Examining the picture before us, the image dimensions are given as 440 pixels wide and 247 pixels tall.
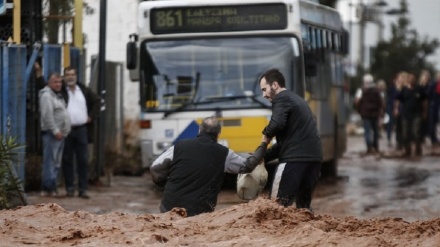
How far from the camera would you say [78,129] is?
21.3 meters

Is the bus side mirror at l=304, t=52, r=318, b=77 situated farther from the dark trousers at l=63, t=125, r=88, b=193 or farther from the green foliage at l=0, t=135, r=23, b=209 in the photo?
the green foliage at l=0, t=135, r=23, b=209

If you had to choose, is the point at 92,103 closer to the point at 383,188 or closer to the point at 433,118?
the point at 383,188

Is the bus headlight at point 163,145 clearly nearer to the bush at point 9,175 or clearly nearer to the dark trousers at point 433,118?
the bush at point 9,175

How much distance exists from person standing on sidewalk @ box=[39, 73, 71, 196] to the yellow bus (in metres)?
1.72

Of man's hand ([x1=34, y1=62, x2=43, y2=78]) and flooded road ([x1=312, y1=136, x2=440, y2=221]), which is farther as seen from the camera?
man's hand ([x1=34, y1=62, x2=43, y2=78])

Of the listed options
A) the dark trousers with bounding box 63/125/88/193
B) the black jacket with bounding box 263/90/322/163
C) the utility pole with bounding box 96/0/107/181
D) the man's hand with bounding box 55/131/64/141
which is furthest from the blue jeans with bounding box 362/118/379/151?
the black jacket with bounding box 263/90/322/163

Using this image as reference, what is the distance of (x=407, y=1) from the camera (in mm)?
62062

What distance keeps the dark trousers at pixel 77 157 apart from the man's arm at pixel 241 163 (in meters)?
8.20

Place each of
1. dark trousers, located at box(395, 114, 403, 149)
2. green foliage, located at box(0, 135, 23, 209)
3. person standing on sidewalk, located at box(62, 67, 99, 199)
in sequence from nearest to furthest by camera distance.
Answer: green foliage, located at box(0, 135, 23, 209) < person standing on sidewalk, located at box(62, 67, 99, 199) < dark trousers, located at box(395, 114, 403, 149)

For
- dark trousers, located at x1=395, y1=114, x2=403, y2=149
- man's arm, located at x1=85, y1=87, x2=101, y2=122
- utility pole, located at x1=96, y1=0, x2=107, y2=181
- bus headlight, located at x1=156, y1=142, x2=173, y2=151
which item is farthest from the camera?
dark trousers, located at x1=395, y1=114, x2=403, y2=149

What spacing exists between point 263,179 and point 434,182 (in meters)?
11.5

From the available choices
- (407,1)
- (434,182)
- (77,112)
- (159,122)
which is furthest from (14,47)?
(407,1)

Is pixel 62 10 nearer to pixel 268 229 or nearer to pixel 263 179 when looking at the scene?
pixel 263 179

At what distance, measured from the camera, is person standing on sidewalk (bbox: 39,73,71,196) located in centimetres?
2035
